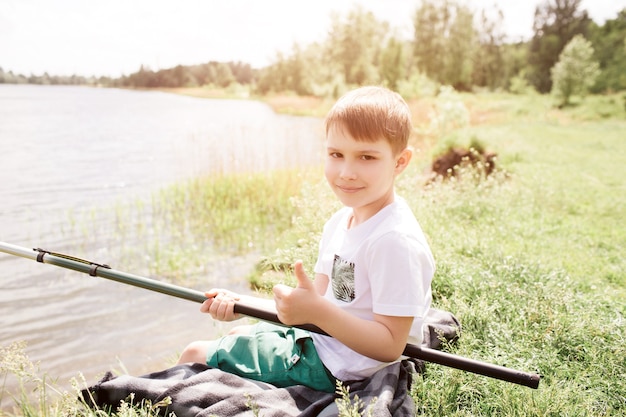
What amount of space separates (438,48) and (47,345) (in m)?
45.3

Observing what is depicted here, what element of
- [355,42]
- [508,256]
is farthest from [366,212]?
[355,42]

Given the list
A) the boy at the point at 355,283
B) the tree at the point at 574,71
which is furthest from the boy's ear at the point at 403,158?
the tree at the point at 574,71

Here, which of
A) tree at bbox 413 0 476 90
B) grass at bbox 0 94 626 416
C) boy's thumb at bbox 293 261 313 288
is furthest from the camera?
tree at bbox 413 0 476 90

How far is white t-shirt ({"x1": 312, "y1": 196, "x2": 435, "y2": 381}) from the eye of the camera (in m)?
1.78

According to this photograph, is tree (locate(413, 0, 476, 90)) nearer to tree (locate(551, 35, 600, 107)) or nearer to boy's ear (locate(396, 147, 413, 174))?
tree (locate(551, 35, 600, 107))

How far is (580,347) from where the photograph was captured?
2.67 m

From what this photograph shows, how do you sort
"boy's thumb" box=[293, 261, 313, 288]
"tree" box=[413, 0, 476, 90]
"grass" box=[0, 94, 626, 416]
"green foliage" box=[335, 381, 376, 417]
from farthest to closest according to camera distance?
"tree" box=[413, 0, 476, 90] → "grass" box=[0, 94, 626, 416] → "boy's thumb" box=[293, 261, 313, 288] → "green foliage" box=[335, 381, 376, 417]

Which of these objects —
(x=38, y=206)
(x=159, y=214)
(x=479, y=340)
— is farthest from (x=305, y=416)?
(x=38, y=206)

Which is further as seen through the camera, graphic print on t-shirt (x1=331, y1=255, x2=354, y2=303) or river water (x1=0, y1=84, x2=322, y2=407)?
river water (x1=0, y1=84, x2=322, y2=407)

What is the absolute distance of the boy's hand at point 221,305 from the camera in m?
2.05

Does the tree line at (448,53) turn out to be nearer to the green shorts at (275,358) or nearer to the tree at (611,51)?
the tree at (611,51)

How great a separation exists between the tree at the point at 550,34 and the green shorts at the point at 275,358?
45283 mm

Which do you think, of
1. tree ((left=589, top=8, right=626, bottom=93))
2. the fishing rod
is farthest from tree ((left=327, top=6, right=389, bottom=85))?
the fishing rod

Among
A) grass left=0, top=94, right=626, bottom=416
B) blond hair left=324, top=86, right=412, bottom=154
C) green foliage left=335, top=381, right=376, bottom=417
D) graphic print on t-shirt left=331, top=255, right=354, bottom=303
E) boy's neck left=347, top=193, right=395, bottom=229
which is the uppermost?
blond hair left=324, top=86, right=412, bottom=154
